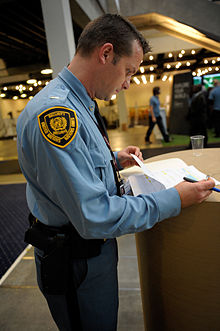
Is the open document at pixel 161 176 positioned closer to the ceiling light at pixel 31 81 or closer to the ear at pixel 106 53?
the ear at pixel 106 53

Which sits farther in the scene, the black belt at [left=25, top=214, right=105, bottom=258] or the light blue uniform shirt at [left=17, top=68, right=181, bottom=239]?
the black belt at [left=25, top=214, right=105, bottom=258]

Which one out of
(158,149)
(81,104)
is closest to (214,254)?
(81,104)

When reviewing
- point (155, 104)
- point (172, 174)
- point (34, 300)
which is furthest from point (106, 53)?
point (155, 104)

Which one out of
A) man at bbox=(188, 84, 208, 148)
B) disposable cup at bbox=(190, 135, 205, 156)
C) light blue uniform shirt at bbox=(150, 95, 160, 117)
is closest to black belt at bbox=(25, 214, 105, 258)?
disposable cup at bbox=(190, 135, 205, 156)

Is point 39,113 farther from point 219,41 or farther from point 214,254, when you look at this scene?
point 219,41

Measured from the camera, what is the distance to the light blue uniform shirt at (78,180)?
614 mm

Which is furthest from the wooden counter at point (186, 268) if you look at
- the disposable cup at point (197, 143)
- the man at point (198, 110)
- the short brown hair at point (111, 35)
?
the man at point (198, 110)

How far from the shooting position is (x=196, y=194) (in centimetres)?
73

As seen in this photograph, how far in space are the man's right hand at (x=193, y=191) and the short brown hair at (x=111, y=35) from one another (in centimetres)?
48

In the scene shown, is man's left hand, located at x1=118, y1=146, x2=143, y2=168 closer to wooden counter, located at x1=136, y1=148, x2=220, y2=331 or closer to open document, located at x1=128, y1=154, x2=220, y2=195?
open document, located at x1=128, y1=154, x2=220, y2=195

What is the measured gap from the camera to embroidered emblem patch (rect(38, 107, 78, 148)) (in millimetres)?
607

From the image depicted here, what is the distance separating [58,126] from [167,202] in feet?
1.31

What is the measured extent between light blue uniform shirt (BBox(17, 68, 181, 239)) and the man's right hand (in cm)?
2

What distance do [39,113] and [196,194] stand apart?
53 cm
